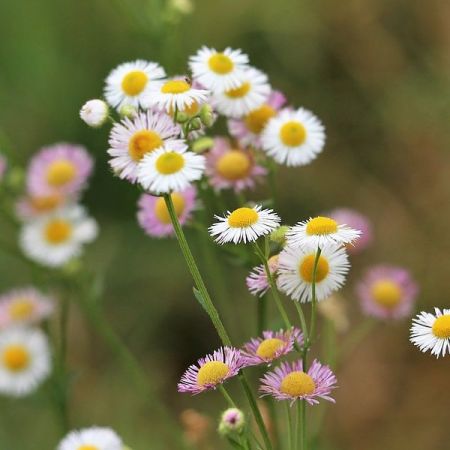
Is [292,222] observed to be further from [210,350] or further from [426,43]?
[426,43]

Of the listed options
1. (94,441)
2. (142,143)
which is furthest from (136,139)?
(94,441)

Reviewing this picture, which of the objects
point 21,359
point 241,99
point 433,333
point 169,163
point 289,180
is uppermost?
point 289,180

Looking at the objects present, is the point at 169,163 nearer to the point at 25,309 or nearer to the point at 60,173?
the point at 60,173

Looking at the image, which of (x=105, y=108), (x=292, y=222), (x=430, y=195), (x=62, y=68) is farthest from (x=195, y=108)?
(x=62, y=68)

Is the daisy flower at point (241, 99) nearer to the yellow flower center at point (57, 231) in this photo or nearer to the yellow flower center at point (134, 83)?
the yellow flower center at point (134, 83)

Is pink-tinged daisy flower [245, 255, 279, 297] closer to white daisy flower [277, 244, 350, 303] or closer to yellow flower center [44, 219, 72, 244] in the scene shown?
white daisy flower [277, 244, 350, 303]

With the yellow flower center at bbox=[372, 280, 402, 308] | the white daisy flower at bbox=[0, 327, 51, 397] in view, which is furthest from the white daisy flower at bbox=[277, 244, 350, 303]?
the white daisy flower at bbox=[0, 327, 51, 397]
